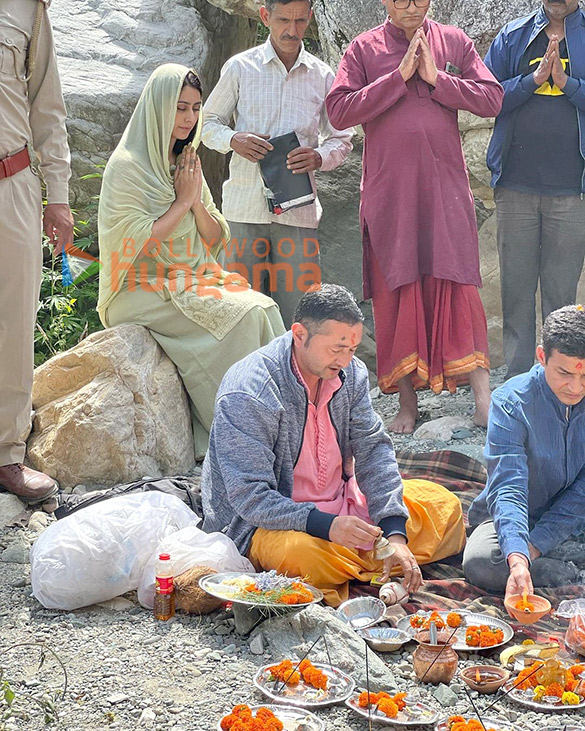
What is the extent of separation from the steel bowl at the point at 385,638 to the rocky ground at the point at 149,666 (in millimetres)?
38

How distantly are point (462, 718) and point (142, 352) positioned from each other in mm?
3307

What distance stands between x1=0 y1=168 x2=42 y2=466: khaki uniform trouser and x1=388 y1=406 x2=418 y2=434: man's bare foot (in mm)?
2200

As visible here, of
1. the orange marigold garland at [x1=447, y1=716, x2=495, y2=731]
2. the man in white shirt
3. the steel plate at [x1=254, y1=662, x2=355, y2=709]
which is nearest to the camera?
the orange marigold garland at [x1=447, y1=716, x2=495, y2=731]

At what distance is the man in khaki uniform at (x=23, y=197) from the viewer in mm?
4848

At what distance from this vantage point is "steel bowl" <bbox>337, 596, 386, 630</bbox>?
388 cm

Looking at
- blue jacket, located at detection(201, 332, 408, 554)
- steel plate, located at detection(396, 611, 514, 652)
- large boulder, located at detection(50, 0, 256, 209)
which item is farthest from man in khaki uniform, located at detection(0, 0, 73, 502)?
large boulder, located at detection(50, 0, 256, 209)

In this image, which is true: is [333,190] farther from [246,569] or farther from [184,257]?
[246,569]

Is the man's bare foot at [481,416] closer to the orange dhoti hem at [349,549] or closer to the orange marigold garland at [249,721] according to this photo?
the orange dhoti hem at [349,549]

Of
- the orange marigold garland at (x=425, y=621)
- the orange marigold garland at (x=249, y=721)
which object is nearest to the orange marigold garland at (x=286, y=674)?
the orange marigold garland at (x=249, y=721)

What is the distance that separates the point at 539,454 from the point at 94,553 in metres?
1.83

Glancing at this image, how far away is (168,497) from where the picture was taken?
15.3 ft

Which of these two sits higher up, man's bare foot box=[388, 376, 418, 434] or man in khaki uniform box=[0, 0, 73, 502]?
man in khaki uniform box=[0, 0, 73, 502]

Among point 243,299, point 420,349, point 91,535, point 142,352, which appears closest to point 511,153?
point 420,349

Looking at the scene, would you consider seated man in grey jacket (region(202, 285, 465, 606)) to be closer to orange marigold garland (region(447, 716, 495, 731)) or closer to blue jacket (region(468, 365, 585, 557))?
blue jacket (region(468, 365, 585, 557))
